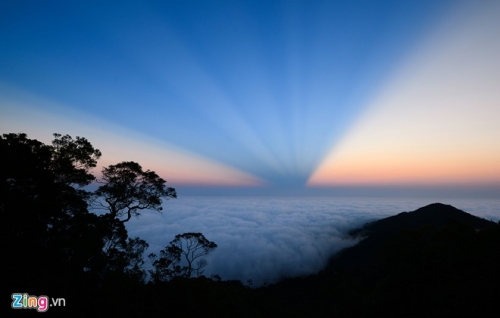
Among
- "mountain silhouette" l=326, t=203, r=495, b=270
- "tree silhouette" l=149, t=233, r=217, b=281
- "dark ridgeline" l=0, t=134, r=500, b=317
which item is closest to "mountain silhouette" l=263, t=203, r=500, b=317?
"dark ridgeline" l=0, t=134, r=500, b=317

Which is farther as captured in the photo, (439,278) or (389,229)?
(389,229)

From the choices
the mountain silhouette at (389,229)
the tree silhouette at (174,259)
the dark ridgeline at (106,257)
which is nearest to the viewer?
the dark ridgeline at (106,257)

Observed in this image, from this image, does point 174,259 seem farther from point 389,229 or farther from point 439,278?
point 389,229

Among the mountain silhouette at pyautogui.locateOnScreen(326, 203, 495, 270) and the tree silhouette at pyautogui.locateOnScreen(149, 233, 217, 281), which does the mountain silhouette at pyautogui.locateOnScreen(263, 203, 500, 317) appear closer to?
the tree silhouette at pyautogui.locateOnScreen(149, 233, 217, 281)

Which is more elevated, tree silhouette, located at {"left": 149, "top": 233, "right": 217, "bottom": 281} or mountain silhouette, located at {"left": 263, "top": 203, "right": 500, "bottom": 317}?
mountain silhouette, located at {"left": 263, "top": 203, "right": 500, "bottom": 317}

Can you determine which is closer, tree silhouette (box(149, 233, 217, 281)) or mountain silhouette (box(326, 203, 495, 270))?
tree silhouette (box(149, 233, 217, 281))

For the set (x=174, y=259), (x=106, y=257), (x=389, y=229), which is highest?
(x=106, y=257)

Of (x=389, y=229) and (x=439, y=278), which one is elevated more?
(x=439, y=278)

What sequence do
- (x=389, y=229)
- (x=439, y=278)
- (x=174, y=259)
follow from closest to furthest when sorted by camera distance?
(x=439, y=278) → (x=174, y=259) → (x=389, y=229)

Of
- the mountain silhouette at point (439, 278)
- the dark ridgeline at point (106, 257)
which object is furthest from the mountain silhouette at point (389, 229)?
the dark ridgeline at point (106, 257)

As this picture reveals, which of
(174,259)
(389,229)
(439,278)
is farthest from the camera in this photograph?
(389,229)

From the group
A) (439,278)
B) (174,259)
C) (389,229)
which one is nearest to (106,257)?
(174,259)

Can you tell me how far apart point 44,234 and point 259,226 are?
15791cm

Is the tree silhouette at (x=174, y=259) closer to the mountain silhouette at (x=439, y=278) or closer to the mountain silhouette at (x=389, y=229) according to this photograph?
the mountain silhouette at (x=439, y=278)
